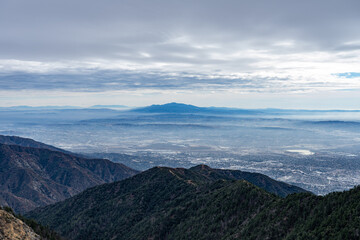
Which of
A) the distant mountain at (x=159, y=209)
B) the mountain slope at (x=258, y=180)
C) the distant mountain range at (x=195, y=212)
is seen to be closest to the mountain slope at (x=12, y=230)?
the distant mountain range at (x=195, y=212)

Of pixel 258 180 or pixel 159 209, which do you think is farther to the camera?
pixel 258 180

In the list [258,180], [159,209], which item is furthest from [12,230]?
[258,180]

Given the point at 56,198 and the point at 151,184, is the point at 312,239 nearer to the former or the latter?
the point at 151,184

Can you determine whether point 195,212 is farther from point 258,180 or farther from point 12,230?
point 258,180

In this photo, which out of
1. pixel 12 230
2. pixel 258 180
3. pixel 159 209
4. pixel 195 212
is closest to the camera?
pixel 12 230

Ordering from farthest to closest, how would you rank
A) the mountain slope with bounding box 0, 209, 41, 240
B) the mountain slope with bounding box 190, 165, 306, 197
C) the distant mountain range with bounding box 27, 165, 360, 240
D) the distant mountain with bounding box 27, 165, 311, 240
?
the mountain slope with bounding box 190, 165, 306, 197, the distant mountain with bounding box 27, 165, 311, 240, the distant mountain range with bounding box 27, 165, 360, 240, the mountain slope with bounding box 0, 209, 41, 240

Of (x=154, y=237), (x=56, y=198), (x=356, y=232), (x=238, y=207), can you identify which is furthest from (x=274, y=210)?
(x=56, y=198)

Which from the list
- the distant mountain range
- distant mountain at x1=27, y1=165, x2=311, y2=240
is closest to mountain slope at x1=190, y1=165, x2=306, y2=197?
the distant mountain range

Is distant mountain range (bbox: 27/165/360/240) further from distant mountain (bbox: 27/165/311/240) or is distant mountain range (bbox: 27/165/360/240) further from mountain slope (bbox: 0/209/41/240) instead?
mountain slope (bbox: 0/209/41/240)
